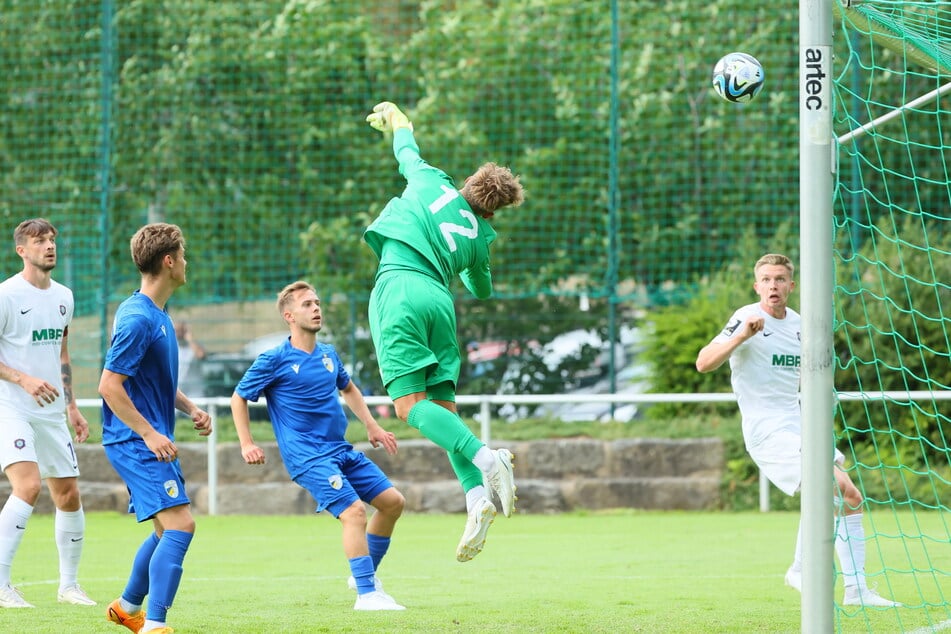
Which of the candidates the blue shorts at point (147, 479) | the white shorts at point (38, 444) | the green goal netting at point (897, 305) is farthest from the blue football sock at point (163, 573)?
the green goal netting at point (897, 305)

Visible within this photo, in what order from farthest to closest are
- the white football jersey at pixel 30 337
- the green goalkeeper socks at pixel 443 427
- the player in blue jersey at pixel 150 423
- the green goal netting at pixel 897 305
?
the green goal netting at pixel 897 305 → the white football jersey at pixel 30 337 → the green goalkeeper socks at pixel 443 427 → the player in blue jersey at pixel 150 423

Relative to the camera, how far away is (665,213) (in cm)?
1407

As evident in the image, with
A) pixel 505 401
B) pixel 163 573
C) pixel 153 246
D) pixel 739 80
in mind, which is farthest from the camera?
pixel 505 401

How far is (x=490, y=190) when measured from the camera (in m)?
6.66

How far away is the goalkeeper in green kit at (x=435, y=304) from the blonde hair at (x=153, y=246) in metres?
1.03

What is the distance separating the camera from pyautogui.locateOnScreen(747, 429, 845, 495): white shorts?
24.7 ft

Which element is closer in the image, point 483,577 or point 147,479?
point 147,479

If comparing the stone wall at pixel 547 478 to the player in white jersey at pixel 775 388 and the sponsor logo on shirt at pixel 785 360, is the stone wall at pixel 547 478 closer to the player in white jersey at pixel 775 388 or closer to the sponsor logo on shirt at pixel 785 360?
the player in white jersey at pixel 775 388

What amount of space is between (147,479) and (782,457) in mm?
3636

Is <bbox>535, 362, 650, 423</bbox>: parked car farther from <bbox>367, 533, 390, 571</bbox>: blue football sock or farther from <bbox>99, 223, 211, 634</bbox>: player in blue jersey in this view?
<bbox>99, 223, 211, 634</bbox>: player in blue jersey

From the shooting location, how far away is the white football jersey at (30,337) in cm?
774

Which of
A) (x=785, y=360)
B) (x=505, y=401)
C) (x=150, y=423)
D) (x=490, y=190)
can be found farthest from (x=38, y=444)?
(x=505, y=401)

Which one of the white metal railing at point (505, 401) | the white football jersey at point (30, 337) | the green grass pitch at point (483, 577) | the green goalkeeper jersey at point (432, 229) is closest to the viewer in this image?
the green grass pitch at point (483, 577)

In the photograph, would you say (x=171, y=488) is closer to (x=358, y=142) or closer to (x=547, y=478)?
(x=547, y=478)
